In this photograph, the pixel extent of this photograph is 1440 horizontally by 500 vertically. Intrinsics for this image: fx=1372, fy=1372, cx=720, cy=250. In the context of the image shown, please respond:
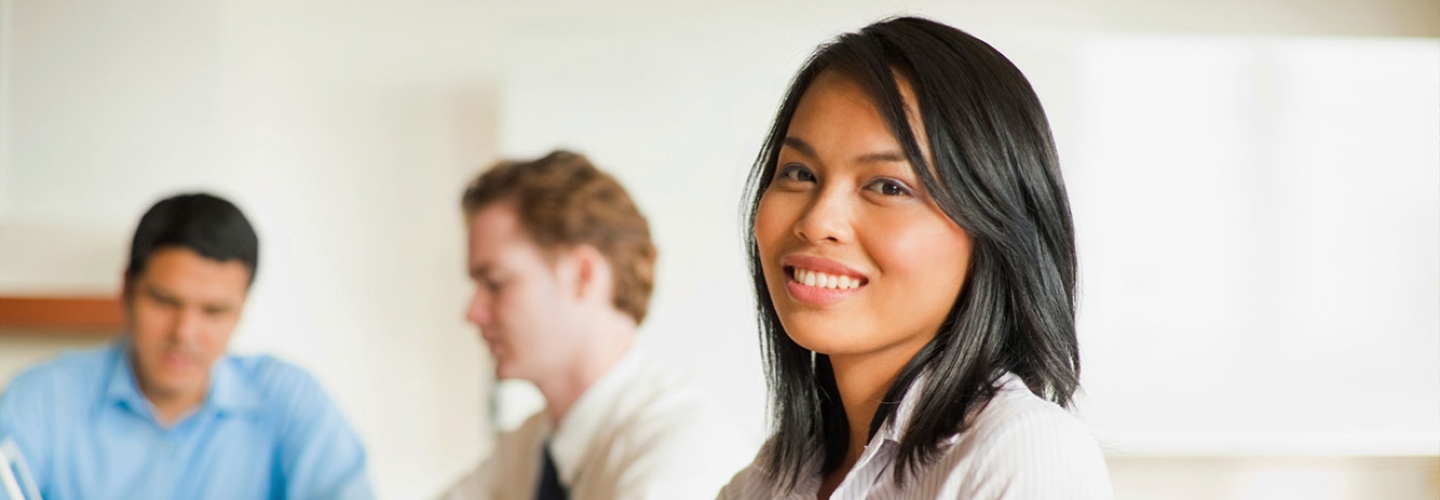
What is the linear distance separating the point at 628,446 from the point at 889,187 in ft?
2.88

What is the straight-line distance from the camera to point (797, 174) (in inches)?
37.6

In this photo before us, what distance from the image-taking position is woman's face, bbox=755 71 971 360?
2.91ft

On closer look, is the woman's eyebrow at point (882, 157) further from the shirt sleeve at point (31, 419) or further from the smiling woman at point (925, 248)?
the shirt sleeve at point (31, 419)

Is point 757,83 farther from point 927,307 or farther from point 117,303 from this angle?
point 927,307

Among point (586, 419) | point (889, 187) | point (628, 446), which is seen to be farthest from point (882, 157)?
point (586, 419)

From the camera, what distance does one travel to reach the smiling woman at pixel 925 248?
88 centimetres

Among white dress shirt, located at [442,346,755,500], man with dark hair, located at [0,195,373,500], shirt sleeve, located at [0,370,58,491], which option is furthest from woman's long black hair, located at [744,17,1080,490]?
shirt sleeve, located at [0,370,58,491]

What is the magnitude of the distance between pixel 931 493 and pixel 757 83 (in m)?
2.01

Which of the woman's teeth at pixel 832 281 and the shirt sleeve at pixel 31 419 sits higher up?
the woman's teeth at pixel 832 281

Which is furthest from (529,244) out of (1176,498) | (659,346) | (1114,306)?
(1176,498)

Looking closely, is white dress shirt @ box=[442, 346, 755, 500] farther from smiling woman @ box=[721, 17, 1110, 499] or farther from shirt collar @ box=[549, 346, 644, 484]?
smiling woman @ box=[721, 17, 1110, 499]

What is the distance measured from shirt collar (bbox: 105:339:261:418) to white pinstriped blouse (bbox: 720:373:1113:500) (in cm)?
114

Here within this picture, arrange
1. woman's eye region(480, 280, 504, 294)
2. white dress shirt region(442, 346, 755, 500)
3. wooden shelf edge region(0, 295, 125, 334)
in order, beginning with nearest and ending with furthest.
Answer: white dress shirt region(442, 346, 755, 500), woman's eye region(480, 280, 504, 294), wooden shelf edge region(0, 295, 125, 334)

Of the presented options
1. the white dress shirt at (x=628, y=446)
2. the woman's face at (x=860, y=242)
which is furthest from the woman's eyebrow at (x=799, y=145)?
the white dress shirt at (x=628, y=446)
